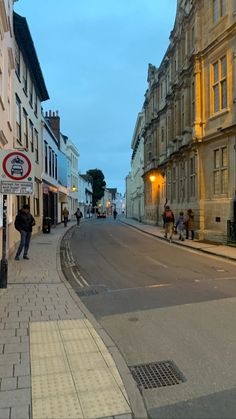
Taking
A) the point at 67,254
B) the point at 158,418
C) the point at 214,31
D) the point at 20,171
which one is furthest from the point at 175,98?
the point at 158,418

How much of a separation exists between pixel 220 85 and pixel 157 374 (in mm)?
17805

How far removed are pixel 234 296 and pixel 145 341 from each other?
3242 millimetres

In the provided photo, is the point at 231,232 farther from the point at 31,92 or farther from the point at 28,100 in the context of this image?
the point at 31,92

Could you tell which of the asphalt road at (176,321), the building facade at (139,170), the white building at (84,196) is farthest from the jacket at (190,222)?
the white building at (84,196)

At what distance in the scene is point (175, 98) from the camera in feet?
92.9

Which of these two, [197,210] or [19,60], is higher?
[19,60]

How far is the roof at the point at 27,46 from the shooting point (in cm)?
2020

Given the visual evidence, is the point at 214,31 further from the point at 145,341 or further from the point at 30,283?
the point at 145,341

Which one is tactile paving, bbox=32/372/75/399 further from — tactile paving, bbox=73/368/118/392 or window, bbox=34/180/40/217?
window, bbox=34/180/40/217

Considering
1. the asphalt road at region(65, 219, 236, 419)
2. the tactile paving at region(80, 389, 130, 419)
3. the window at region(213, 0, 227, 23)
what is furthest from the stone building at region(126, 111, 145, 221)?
the tactile paving at region(80, 389, 130, 419)

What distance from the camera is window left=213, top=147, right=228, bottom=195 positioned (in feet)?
64.1

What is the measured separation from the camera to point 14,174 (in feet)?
28.8

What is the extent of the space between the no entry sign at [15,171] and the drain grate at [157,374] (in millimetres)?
5055

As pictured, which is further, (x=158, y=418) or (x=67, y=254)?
(x=67, y=254)
